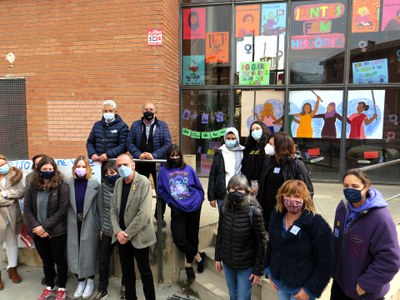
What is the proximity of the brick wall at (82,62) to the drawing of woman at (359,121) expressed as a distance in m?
3.84

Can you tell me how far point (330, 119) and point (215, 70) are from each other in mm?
2759

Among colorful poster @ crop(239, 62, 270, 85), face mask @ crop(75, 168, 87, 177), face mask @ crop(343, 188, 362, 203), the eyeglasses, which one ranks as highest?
colorful poster @ crop(239, 62, 270, 85)

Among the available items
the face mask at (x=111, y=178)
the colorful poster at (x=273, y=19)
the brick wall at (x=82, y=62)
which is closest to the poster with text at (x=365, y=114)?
the colorful poster at (x=273, y=19)

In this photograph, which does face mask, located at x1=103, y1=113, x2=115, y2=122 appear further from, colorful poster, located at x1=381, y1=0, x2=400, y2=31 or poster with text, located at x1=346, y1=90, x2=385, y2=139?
colorful poster, located at x1=381, y1=0, x2=400, y2=31

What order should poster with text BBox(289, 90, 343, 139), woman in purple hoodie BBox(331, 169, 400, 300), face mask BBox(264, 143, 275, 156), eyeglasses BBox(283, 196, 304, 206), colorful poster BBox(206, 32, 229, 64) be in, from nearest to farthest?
1. woman in purple hoodie BBox(331, 169, 400, 300)
2. eyeglasses BBox(283, 196, 304, 206)
3. face mask BBox(264, 143, 275, 156)
4. poster with text BBox(289, 90, 343, 139)
5. colorful poster BBox(206, 32, 229, 64)

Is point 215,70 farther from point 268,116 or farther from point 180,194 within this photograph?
point 180,194

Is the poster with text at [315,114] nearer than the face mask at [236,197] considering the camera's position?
No

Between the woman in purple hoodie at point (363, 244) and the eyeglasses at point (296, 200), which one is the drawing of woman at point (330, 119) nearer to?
the woman in purple hoodie at point (363, 244)

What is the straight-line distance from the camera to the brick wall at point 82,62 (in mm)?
6367

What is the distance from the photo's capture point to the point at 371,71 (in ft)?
21.8

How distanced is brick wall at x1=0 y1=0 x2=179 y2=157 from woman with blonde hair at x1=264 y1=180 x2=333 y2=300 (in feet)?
14.7

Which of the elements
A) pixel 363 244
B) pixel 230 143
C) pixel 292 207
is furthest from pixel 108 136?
pixel 363 244

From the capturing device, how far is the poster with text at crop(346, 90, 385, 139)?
261 inches

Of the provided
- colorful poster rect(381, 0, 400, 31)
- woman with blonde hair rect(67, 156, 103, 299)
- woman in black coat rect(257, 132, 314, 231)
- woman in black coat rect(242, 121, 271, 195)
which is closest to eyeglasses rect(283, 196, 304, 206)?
woman in black coat rect(257, 132, 314, 231)
